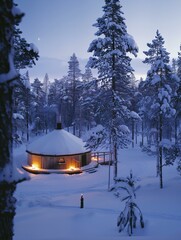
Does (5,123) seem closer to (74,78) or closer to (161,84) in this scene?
(161,84)

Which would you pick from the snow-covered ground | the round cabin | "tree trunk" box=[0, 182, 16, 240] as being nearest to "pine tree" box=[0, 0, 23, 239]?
"tree trunk" box=[0, 182, 16, 240]

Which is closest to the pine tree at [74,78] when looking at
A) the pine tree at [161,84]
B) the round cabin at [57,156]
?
the round cabin at [57,156]

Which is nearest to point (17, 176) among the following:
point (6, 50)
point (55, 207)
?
point (6, 50)

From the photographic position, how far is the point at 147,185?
2128 cm

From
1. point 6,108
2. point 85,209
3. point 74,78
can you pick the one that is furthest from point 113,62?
point 74,78

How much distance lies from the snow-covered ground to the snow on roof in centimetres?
285

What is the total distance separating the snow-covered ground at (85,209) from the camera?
10.5 metres

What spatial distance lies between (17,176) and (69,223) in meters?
10.1

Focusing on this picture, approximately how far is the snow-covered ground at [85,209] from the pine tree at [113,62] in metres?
3.68

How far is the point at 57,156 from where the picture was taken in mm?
26109

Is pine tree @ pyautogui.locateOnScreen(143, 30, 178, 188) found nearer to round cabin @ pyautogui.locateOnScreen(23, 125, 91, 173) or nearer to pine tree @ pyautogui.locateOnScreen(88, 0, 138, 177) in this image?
pine tree @ pyautogui.locateOnScreen(88, 0, 138, 177)

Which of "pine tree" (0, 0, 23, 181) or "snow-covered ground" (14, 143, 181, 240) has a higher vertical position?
"pine tree" (0, 0, 23, 181)

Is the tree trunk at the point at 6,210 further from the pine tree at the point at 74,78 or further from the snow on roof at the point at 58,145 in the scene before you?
the pine tree at the point at 74,78

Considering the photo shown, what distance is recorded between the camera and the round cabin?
86.2 feet
